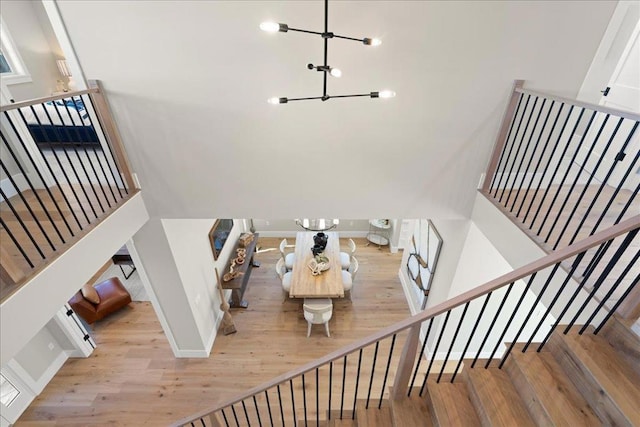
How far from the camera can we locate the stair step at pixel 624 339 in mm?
1714

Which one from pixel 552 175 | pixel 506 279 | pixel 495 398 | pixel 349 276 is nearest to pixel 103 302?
pixel 349 276

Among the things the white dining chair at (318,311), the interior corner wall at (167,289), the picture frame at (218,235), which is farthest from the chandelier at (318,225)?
the interior corner wall at (167,289)

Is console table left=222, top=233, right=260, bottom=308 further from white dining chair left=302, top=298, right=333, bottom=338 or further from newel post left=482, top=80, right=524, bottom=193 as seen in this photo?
newel post left=482, top=80, right=524, bottom=193

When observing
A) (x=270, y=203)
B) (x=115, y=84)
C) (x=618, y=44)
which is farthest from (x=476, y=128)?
(x=115, y=84)

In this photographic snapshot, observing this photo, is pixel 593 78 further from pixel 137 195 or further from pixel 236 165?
pixel 137 195

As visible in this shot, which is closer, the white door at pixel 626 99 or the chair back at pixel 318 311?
the white door at pixel 626 99

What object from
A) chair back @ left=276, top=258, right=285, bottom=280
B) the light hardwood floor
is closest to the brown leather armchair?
the light hardwood floor

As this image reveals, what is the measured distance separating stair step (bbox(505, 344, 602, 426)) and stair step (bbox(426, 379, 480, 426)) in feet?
1.12

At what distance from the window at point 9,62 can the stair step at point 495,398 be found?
546 centimetres

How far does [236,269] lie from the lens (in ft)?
19.0

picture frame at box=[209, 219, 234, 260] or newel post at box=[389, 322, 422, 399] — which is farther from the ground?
newel post at box=[389, 322, 422, 399]

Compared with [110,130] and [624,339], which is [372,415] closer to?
[624,339]

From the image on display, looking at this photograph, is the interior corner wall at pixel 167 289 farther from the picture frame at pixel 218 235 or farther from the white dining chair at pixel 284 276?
the white dining chair at pixel 284 276

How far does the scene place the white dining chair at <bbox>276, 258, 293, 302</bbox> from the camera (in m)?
5.42
